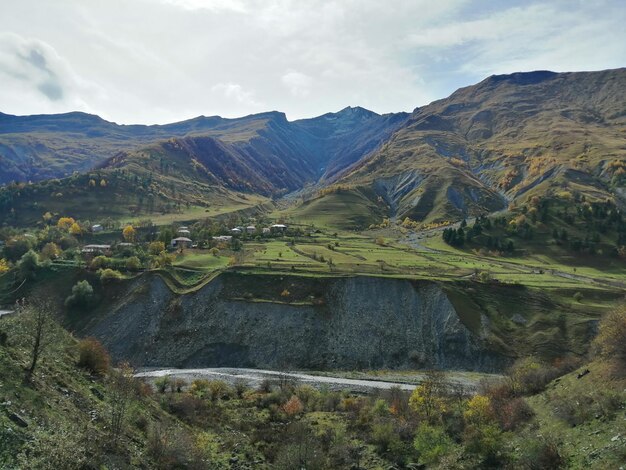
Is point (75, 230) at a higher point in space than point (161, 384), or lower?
higher

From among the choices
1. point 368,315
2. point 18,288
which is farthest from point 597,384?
point 18,288

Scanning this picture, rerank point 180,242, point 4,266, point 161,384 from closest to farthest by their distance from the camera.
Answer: point 161,384 → point 4,266 → point 180,242

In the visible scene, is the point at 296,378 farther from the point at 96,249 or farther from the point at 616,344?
the point at 96,249

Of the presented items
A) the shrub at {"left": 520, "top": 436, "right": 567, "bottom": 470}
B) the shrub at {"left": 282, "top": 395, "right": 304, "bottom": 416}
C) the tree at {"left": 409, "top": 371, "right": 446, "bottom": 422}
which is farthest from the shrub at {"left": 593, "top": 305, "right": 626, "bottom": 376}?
the shrub at {"left": 282, "top": 395, "right": 304, "bottom": 416}

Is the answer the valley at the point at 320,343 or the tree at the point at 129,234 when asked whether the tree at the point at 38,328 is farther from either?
the tree at the point at 129,234

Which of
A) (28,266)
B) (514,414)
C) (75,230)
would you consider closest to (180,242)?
(28,266)

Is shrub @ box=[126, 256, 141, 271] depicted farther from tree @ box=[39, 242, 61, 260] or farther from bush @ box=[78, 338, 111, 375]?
bush @ box=[78, 338, 111, 375]
